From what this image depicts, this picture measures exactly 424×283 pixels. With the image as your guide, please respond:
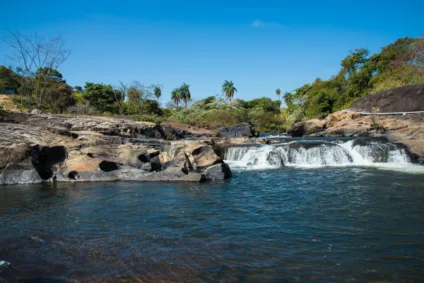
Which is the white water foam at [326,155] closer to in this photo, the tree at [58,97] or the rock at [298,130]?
the rock at [298,130]

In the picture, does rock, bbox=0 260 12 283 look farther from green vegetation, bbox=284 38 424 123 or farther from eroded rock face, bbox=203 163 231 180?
green vegetation, bbox=284 38 424 123

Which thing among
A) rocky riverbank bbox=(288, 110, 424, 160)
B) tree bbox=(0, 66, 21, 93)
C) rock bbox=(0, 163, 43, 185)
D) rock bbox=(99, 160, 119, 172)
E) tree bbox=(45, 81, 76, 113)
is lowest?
rock bbox=(0, 163, 43, 185)

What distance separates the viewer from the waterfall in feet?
55.6

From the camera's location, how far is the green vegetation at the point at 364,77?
3478 cm

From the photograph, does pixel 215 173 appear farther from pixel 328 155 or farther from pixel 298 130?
pixel 298 130

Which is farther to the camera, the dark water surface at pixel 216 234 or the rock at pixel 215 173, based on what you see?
the rock at pixel 215 173

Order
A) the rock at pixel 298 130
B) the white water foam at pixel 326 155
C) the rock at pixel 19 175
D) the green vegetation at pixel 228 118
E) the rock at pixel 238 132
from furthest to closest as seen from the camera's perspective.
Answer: the green vegetation at pixel 228 118
the rock at pixel 298 130
the rock at pixel 238 132
the white water foam at pixel 326 155
the rock at pixel 19 175

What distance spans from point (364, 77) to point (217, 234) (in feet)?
137

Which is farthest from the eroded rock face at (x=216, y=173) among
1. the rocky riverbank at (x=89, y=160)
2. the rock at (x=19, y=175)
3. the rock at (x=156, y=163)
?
the rock at (x=19, y=175)

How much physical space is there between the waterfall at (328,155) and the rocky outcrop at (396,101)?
36.2 feet

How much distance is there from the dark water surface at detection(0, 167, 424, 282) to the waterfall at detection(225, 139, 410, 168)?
662cm

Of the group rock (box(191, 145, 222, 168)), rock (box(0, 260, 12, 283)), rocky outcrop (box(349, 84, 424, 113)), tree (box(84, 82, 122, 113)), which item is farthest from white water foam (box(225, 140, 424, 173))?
tree (box(84, 82, 122, 113))

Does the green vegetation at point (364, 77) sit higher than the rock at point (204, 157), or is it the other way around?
the green vegetation at point (364, 77)

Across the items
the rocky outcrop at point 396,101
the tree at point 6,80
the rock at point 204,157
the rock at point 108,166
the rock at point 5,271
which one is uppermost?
the tree at point 6,80
